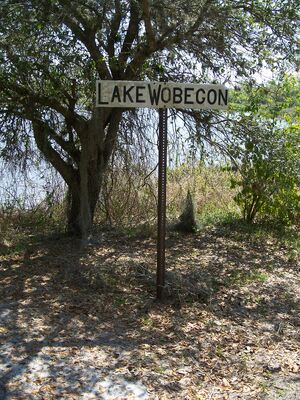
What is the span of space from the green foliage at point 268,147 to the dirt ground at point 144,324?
50.0 inches

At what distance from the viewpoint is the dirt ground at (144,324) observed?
4191mm

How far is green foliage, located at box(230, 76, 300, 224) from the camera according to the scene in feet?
26.1

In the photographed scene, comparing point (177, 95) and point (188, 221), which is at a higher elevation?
point (177, 95)

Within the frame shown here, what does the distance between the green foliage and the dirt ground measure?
50.0 inches

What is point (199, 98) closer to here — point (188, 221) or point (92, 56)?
point (92, 56)

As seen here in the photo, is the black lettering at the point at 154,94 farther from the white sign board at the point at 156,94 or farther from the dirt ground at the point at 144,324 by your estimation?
the dirt ground at the point at 144,324

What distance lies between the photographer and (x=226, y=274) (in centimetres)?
705

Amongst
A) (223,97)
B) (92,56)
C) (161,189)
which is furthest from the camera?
(92,56)

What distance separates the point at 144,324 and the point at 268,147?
3.58 meters

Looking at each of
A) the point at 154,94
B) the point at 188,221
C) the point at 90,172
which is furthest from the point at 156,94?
the point at 188,221

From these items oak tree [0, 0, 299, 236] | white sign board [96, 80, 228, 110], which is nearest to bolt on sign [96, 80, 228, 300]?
white sign board [96, 80, 228, 110]

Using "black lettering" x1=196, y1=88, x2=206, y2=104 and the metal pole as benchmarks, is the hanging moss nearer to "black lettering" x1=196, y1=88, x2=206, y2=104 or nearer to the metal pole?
the metal pole

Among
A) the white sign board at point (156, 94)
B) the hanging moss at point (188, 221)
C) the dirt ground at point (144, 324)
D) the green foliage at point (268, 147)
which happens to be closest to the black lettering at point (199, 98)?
the white sign board at point (156, 94)

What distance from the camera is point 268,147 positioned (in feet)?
26.0
